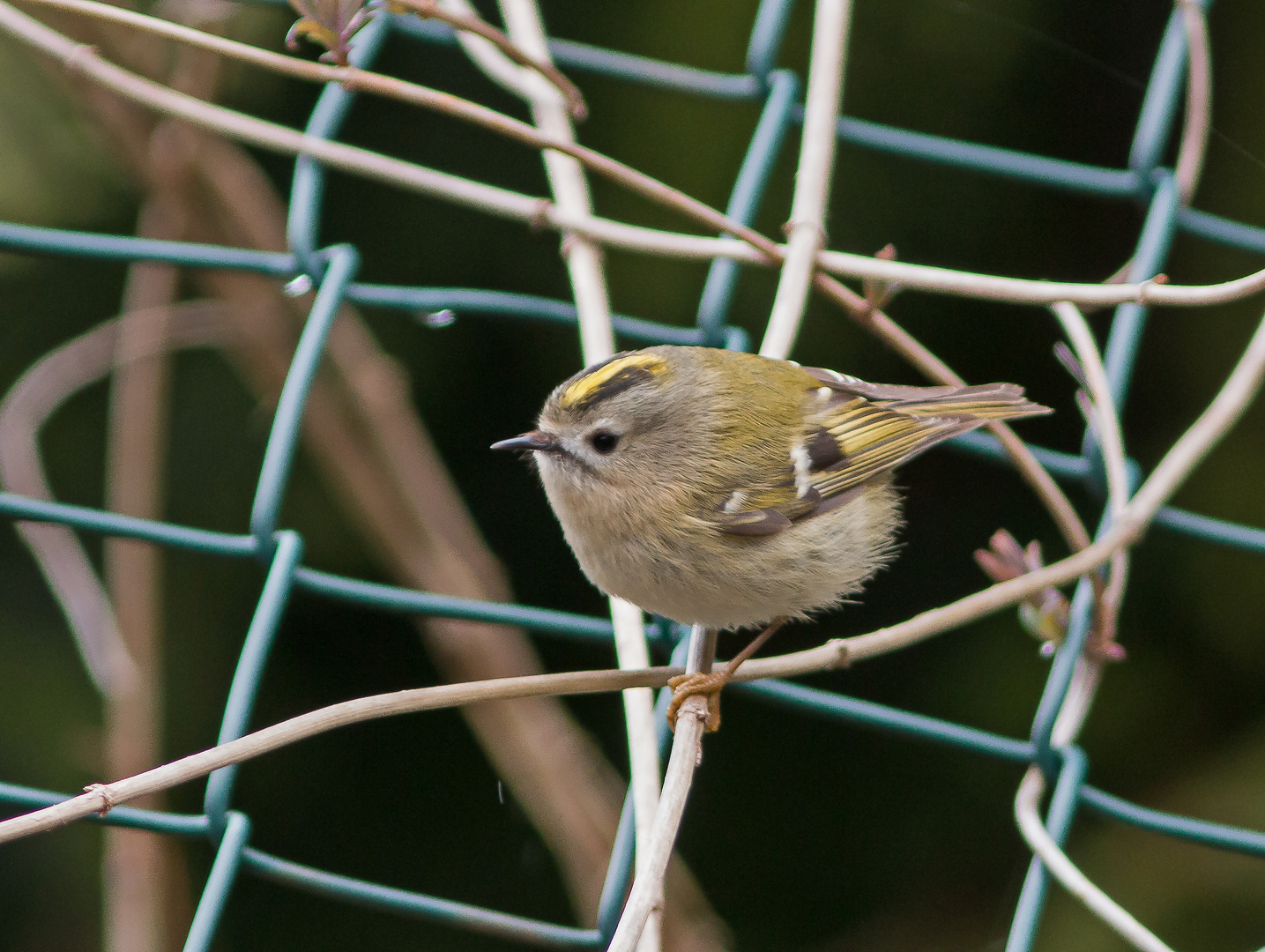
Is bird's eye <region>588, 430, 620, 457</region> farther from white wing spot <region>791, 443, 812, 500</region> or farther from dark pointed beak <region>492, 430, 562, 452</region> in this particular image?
white wing spot <region>791, 443, 812, 500</region>

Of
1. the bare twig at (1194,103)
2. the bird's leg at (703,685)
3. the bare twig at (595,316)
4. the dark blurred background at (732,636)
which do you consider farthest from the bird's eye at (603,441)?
the bare twig at (1194,103)

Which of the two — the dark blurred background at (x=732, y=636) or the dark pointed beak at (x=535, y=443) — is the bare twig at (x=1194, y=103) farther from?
the dark pointed beak at (x=535, y=443)

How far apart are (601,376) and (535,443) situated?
0.13m

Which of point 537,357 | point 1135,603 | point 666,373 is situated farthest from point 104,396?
point 1135,603

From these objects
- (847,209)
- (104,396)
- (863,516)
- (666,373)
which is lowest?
(863,516)

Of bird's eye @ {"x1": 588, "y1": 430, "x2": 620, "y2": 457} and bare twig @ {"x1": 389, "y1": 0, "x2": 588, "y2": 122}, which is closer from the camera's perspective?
bare twig @ {"x1": 389, "y1": 0, "x2": 588, "y2": 122}

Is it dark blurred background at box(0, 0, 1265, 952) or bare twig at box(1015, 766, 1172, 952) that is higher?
dark blurred background at box(0, 0, 1265, 952)

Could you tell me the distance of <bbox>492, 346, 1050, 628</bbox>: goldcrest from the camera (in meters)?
1.53

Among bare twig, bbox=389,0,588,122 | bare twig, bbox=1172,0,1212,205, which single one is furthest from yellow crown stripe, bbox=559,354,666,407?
bare twig, bbox=1172,0,1212,205

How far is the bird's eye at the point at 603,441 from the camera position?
166cm

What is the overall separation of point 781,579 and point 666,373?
0.31m

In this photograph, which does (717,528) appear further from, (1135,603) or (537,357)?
(1135,603)

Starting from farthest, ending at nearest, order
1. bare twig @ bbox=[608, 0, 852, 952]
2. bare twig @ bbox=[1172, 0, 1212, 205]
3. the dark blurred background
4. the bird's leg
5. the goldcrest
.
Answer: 1. the dark blurred background
2. bare twig @ bbox=[1172, 0, 1212, 205]
3. the goldcrest
4. the bird's leg
5. bare twig @ bbox=[608, 0, 852, 952]

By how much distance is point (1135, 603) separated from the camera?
2229 millimetres
